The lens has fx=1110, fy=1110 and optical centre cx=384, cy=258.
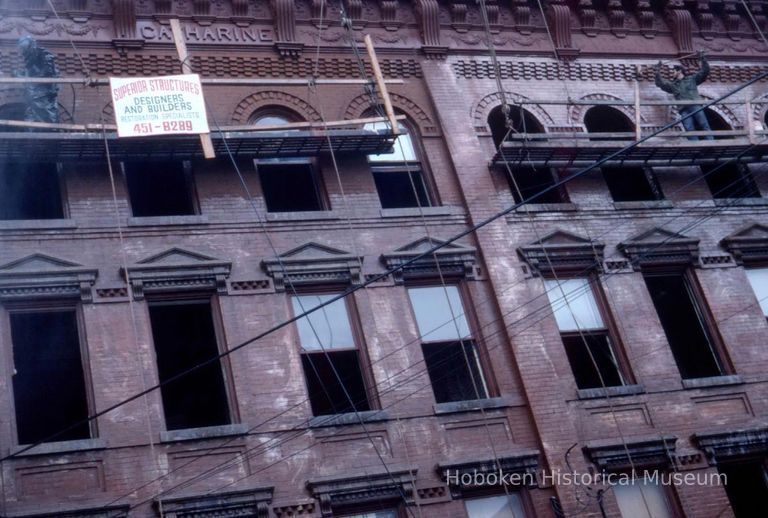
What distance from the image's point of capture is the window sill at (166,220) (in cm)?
1723

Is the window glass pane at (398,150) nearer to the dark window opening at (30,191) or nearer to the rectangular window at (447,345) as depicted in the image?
the rectangular window at (447,345)

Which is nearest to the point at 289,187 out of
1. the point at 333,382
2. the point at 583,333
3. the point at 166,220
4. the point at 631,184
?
the point at 166,220

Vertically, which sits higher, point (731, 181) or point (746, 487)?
point (731, 181)

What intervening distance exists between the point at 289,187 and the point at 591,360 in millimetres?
5864

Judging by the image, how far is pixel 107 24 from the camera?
19.0 m

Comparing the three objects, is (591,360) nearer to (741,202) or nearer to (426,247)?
(426,247)

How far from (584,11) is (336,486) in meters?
11.6

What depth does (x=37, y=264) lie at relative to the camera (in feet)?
53.5

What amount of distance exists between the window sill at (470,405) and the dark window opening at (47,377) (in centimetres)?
525

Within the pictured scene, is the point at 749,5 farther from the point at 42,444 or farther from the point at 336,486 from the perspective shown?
the point at 42,444

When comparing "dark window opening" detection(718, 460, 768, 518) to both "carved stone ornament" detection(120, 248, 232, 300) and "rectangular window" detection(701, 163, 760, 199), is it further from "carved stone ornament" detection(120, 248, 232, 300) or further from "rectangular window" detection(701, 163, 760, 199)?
"carved stone ornament" detection(120, 248, 232, 300)

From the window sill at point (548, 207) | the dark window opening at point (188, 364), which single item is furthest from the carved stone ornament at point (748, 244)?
the dark window opening at point (188, 364)

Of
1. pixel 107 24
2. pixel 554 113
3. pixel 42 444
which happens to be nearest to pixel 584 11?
pixel 554 113

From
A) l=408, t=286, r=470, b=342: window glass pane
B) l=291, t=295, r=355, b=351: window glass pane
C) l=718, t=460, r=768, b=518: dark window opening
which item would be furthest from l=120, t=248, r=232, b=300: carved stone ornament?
l=718, t=460, r=768, b=518: dark window opening
